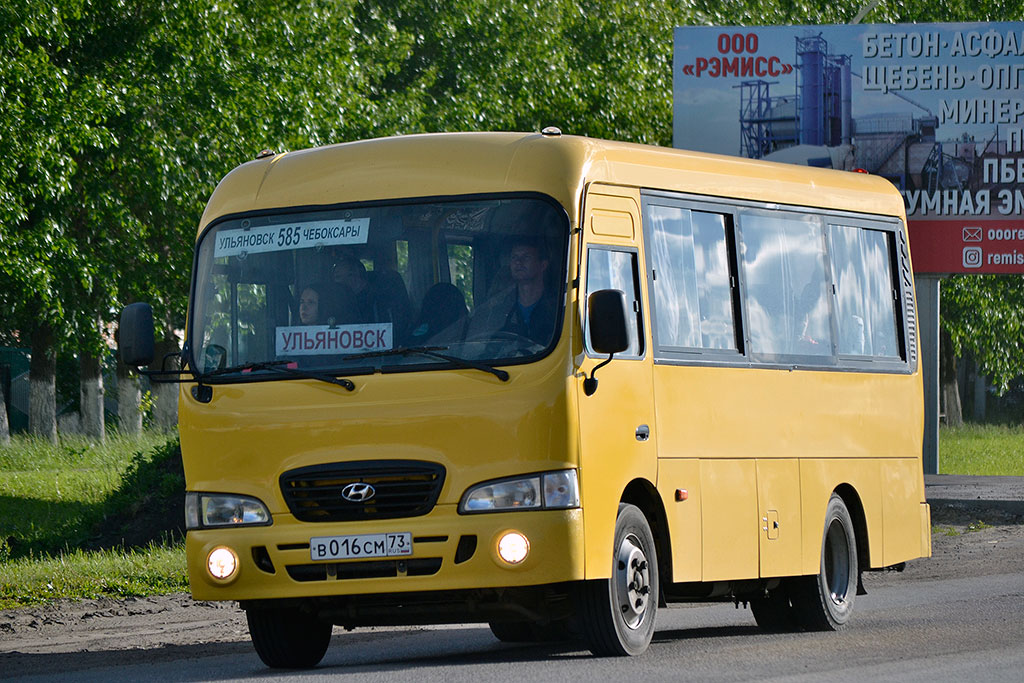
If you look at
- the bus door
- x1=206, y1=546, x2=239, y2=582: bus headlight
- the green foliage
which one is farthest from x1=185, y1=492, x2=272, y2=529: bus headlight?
the green foliage

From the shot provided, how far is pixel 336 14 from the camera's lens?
35.8 m

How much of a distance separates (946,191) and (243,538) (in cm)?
1878

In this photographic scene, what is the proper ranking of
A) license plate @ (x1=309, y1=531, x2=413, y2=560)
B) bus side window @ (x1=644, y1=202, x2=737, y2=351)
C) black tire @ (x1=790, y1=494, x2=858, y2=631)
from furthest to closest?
black tire @ (x1=790, y1=494, x2=858, y2=631)
bus side window @ (x1=644, y1=202, x2=737, y2=351)
license plate @ (x1=309, y1=531, x2=413, y2=560)

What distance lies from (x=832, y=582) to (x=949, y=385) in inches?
1473

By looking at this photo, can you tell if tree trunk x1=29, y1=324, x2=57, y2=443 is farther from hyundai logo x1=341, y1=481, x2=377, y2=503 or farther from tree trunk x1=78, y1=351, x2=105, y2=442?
hyundai logo x1=341, y1=481, x2=377, y2=503

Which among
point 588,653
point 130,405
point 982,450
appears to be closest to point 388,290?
point 588,653

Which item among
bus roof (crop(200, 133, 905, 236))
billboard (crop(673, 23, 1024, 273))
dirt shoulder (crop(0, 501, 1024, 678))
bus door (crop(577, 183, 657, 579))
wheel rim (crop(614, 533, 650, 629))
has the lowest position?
dirt shoulder (crop(0, 501, 1024, 678))

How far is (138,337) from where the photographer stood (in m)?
10.0

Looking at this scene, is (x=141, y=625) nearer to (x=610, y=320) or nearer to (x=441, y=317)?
(x=441, y=317)

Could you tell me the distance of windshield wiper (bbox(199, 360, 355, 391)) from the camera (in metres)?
9.75

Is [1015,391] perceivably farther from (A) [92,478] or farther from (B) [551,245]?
(B) [551,245]

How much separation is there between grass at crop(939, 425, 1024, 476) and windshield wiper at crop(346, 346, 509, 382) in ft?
80.4

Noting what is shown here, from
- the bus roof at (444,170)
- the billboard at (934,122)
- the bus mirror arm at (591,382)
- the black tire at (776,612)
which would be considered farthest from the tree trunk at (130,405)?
the bus mirror arm at (591,382)

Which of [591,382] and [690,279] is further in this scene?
[690,279]
